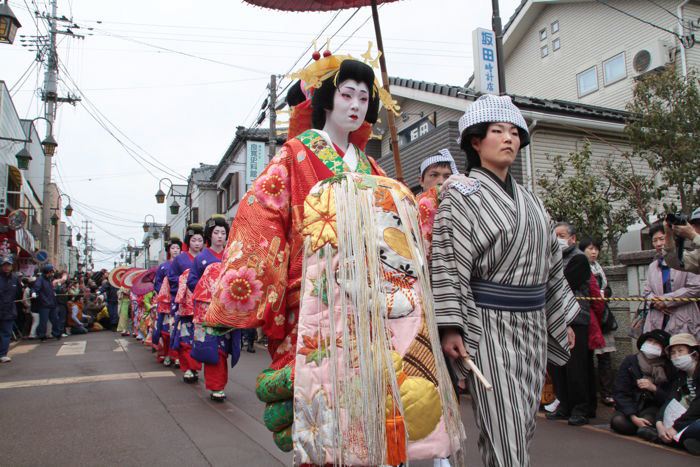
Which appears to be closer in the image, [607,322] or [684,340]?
[684,340]

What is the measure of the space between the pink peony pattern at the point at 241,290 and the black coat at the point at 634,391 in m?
3.95

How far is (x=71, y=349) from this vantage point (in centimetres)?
1266

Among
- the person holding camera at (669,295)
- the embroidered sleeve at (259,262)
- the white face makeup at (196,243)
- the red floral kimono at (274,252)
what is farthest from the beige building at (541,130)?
the embroidered sleeve at (259,262)

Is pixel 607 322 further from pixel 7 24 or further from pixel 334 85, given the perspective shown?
pixel 7 24

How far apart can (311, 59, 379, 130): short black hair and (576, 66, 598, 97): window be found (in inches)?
617

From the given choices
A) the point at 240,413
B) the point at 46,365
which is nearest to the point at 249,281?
the point at 240,413

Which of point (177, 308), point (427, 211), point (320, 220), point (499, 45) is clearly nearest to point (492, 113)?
point (427, 211)

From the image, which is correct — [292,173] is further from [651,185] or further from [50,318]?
[50,318]

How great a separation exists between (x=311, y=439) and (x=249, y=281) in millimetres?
725

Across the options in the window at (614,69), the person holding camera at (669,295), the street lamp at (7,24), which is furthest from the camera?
the window at (614,69)

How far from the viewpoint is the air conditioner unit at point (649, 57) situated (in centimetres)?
1405

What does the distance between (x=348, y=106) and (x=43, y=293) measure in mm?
14797

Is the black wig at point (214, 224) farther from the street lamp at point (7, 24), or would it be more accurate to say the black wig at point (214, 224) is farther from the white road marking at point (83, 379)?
the street lamp at point (7, 24)

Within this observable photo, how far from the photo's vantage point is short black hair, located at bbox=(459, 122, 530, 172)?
8.41ft
